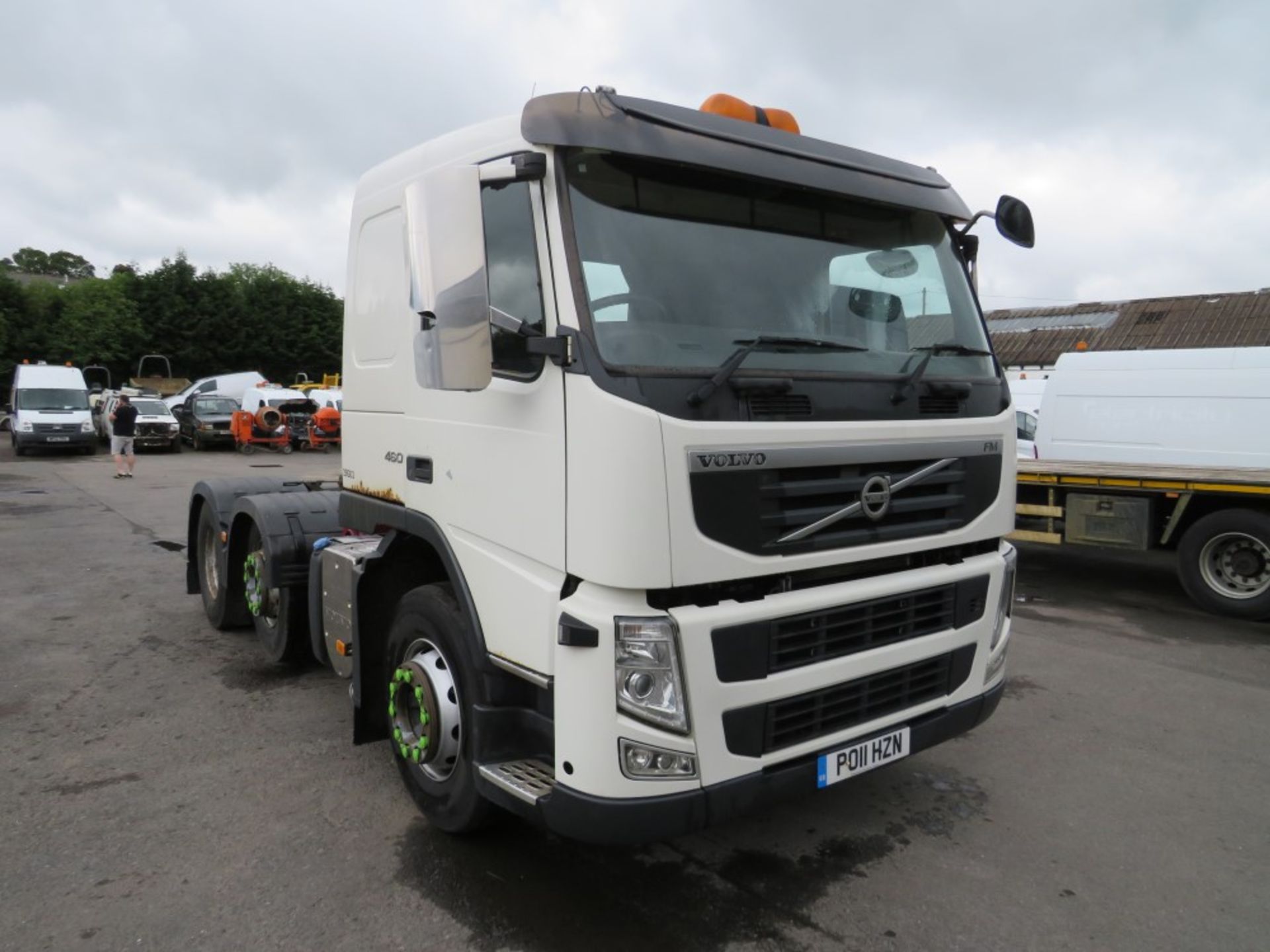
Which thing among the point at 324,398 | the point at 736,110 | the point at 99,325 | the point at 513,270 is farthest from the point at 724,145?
the point at 99,325

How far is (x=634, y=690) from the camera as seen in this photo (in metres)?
2.55

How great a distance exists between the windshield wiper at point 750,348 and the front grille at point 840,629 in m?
0.71

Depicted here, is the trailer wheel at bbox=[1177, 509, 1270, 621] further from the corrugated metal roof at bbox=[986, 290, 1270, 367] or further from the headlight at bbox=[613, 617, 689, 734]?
the corrugated metal roof at bbox=[986, 290, 1270, 367]

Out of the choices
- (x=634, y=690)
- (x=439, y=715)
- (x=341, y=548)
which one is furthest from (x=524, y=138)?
(x=341, y=548)

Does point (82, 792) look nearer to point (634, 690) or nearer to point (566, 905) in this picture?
point (566, 905)

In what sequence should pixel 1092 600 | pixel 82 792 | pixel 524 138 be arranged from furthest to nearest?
pixel 1092 600 → pixel 82 792 → pixel 524 138

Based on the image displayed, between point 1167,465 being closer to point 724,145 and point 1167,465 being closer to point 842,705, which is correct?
point 842,705

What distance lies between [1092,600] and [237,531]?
723 centimetres

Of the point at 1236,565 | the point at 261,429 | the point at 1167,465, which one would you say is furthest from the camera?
the point at 261,429

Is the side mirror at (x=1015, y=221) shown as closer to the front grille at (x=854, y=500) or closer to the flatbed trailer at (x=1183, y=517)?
the front grille at (x=854, y=500)

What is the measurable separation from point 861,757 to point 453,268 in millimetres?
2133

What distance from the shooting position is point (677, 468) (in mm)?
2545

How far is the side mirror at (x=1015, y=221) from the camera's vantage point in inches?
149

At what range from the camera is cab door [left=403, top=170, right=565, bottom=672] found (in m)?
2.71
